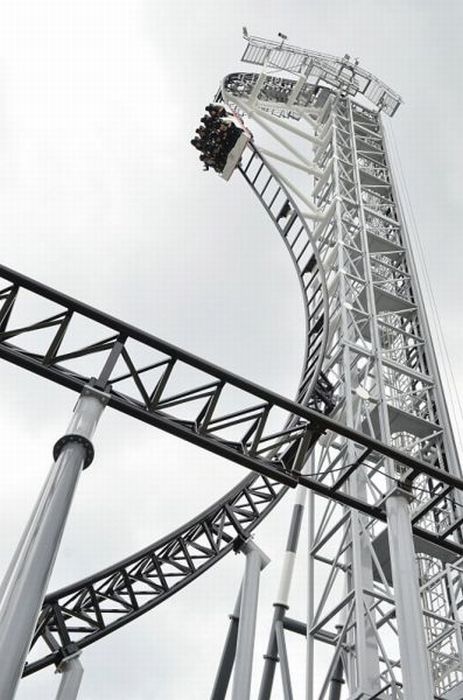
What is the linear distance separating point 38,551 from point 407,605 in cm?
A: 450

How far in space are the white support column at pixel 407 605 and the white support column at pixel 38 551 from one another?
13.2 ft

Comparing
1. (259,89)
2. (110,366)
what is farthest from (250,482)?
(259,89)

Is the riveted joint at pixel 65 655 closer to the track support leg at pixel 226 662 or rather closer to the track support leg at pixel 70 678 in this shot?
the track support leg at pixel 70 678

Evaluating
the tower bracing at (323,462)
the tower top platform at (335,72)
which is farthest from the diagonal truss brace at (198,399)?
the tower top platform at (335,72)

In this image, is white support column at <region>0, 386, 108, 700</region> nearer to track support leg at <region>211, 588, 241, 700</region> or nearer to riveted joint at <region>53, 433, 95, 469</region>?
riveted joint at <region>53, 433, 95, 469</region>

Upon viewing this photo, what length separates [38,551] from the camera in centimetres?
741

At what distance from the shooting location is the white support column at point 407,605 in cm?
885

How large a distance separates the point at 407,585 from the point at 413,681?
1.16 meters

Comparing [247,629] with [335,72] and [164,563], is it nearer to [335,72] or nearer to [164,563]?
[164,563]

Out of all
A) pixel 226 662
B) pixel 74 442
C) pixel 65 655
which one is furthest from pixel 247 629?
pixel 74 442

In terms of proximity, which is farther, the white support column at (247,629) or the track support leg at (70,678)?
the track support leg at (70,678)

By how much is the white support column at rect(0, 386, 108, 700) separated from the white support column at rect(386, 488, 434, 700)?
401 cm

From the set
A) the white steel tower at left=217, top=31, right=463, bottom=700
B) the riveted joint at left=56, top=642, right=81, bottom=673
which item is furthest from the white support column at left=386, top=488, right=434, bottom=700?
the riveted joint at left=56, top=642, right=81, bottom=673

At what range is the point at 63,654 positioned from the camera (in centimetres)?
1384
